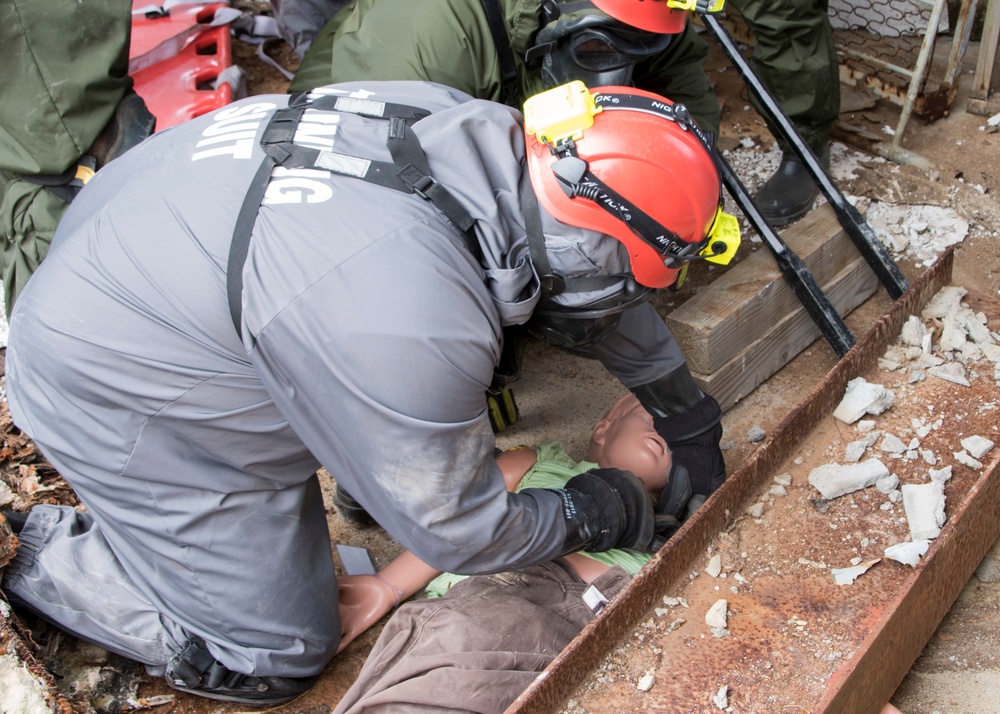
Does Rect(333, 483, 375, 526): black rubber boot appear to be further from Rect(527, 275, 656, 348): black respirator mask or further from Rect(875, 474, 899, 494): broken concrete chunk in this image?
Rect(875, 474, 899, 494): broken concrete chunk

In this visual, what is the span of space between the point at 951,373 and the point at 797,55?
1938 mm

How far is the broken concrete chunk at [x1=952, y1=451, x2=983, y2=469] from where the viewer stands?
2.54 metres

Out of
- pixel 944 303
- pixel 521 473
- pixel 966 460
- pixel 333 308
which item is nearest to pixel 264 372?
pixel 333 308

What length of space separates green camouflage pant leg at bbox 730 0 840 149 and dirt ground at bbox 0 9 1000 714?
1.68 feet

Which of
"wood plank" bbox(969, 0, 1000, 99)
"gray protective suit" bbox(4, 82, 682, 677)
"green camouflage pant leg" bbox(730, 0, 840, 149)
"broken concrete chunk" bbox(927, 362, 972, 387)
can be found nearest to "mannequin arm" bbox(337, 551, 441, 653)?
"gray protective suit" bbox(4, 82, 682, 677)

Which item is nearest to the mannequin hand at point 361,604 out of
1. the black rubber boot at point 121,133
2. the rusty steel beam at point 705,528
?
the rusty steel beam at point 705,528

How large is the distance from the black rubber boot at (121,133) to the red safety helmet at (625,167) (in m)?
1.74

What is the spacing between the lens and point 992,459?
2.54 meters

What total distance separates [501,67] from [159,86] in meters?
2.13

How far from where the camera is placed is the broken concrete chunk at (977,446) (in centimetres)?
256

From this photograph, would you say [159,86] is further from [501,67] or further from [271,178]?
[271,178]

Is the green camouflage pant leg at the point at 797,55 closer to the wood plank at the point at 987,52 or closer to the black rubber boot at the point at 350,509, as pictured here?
the wood plank at the point at 987,52

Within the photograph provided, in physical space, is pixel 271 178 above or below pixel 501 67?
above

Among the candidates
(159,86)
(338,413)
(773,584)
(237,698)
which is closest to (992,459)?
(773,584)
